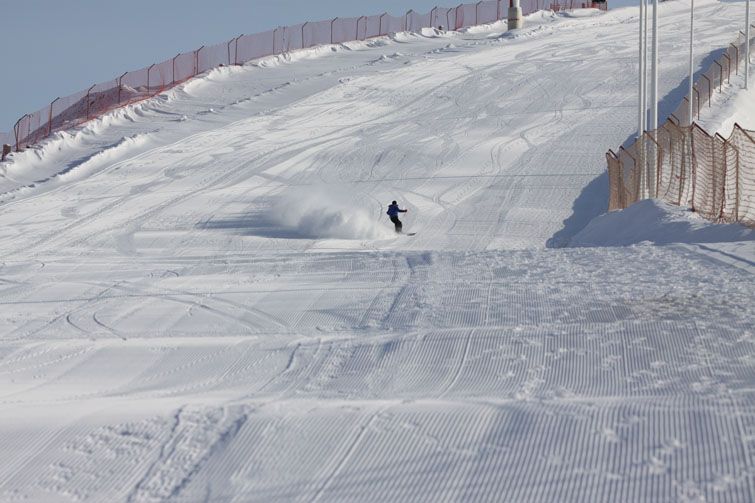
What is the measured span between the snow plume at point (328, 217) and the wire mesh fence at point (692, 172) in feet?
17.2

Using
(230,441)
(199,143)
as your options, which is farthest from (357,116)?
(230,441)

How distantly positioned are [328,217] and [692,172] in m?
8.33

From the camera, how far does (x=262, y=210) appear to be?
86.3 feet

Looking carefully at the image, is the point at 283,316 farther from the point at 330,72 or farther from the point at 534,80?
the point at 330,72

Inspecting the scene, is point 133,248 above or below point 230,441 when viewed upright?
below

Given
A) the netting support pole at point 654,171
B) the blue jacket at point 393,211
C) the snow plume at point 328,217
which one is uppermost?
the netting support pole at point 654,171

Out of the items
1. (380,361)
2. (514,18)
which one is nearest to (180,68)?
(514,18)

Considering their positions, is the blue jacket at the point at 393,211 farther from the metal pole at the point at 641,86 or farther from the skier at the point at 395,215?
the metal pole at the point at 641,86

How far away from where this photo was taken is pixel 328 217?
2403cm

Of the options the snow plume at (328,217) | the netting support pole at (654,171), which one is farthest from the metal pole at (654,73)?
the snow plume at (328,217)

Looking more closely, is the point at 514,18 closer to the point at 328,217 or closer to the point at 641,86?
the point at 641,86

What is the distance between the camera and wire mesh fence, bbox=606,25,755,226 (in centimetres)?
1645

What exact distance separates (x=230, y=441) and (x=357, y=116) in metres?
33.4

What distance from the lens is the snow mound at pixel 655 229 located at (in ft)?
47.3
